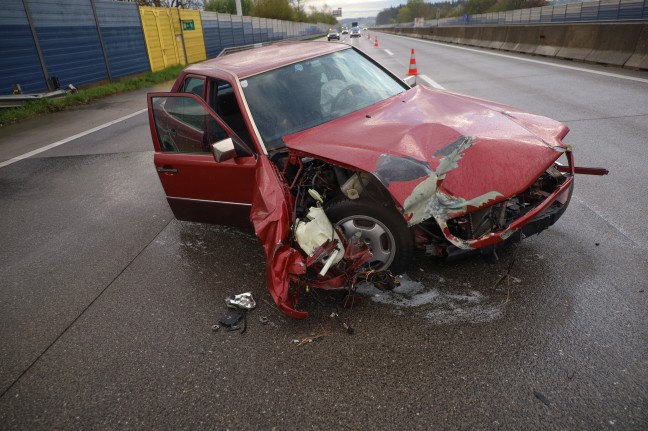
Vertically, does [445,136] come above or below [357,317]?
above

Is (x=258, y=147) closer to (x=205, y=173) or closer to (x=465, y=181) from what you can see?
(x=205, y=173)

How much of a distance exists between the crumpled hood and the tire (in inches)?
11.5

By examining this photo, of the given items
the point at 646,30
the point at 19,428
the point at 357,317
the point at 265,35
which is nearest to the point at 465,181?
the point at 357,317

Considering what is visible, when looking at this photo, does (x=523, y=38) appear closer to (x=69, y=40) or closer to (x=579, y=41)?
(x=579, y=41)

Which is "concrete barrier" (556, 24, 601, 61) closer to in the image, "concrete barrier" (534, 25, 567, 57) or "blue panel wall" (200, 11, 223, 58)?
"concrete barrier" (534, 25, 567, 57)

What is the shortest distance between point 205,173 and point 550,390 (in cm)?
292

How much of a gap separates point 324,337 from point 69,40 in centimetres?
1644

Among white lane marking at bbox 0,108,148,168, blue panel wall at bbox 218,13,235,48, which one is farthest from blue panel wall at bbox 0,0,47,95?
blue panel wall at bbox 218,13,235,48

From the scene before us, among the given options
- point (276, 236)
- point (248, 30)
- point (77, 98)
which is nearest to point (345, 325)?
point (276, 236)

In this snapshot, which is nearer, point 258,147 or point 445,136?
point 445,136

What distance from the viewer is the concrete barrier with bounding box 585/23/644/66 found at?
37.4 feet

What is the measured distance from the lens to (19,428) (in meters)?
2.32

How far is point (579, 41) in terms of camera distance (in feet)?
45.9

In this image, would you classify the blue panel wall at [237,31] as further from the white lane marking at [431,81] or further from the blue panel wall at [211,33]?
the white lane marking at [431,81]
